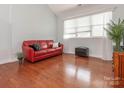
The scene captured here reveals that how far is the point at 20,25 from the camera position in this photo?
4520mm

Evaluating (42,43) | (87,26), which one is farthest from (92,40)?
(42,43)

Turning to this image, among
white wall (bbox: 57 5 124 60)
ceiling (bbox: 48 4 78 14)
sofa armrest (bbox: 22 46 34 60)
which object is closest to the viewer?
sofa armrest (bbox: 22 46 34 60)

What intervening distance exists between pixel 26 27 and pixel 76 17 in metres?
2.58

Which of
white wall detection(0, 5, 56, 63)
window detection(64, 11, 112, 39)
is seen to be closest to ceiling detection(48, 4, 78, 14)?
white wall detection(0, 5, 56, 63)

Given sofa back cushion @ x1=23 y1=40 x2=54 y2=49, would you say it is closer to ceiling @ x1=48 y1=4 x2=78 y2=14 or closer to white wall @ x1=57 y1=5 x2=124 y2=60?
white wall @ x1=57 y1=5 x2=124 y2=60

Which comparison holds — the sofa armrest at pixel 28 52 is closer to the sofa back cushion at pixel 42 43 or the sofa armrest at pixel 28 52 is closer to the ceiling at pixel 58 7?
the sofa back cushion at pixel 42 43

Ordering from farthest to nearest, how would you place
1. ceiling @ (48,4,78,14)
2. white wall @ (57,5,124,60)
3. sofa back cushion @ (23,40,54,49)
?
ceiling @ (48,4,78,14) < sofa back cushion @ (23,40,54,49) < white wall @ (57,5,124,60)

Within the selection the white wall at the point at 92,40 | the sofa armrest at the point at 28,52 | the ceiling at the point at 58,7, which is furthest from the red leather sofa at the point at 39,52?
the ceiling at the point at 58,7

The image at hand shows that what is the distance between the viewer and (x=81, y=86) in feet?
7.13

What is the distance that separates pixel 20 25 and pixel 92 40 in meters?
3.34

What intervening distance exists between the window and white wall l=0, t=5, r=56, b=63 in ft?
3.82

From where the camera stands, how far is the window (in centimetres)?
456

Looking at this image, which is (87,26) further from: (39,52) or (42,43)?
(39,52)

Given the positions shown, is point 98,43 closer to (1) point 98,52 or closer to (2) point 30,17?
(1) point 98,52
